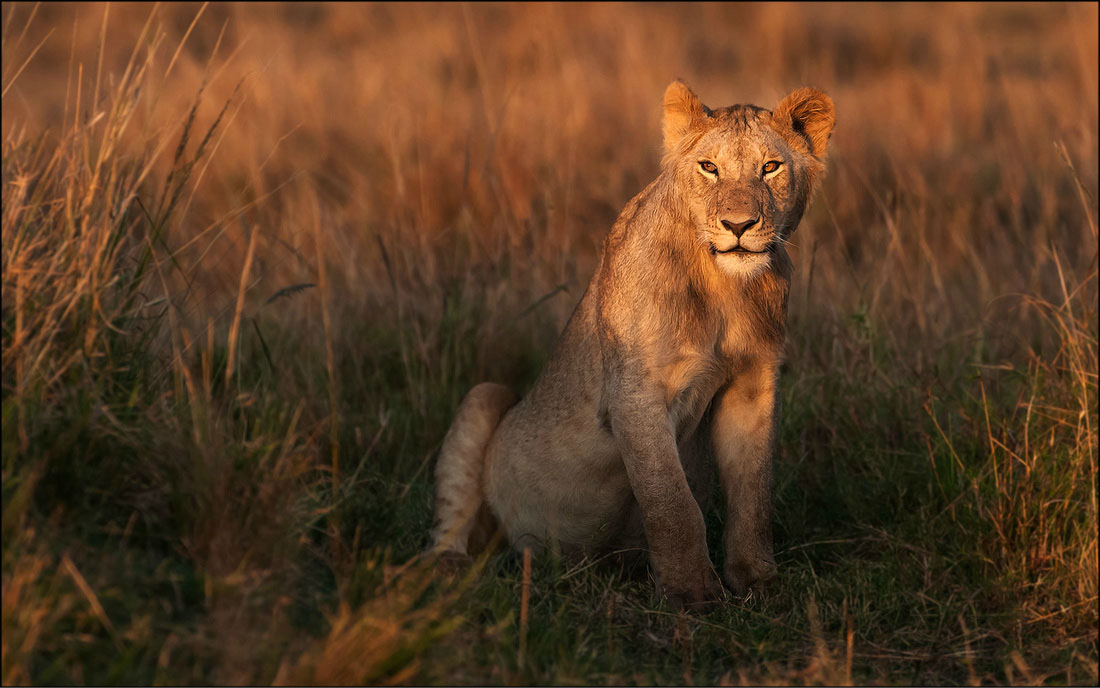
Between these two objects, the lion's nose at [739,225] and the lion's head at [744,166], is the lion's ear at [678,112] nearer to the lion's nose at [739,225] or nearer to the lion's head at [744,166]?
the lion's head at [744,166]

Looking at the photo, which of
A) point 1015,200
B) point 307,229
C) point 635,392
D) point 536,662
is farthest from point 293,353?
point 1015,200

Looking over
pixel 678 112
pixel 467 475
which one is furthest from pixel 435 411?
pixel 678 112

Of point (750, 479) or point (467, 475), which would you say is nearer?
point (750, 479)

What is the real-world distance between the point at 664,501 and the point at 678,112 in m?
1.28

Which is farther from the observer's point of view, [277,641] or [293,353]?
[293,353]

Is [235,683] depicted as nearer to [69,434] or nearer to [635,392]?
[69,434]

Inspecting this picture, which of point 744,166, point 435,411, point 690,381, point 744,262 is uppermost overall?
point 744,166

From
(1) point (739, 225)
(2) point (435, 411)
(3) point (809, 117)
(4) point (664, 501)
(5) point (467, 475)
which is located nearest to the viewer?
(1) point (739, 225)

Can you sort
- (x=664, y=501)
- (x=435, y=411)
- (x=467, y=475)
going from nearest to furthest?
(x=664, y=501) < (x=467, y=475) < (x=435, y=411)

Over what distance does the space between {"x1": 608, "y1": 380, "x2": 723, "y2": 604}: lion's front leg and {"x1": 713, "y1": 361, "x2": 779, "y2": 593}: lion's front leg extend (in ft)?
0.58

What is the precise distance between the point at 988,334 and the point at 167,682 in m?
4.56

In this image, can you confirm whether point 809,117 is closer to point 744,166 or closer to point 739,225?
point 744,166

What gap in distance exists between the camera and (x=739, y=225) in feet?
12.3

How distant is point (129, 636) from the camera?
9.68 feet
